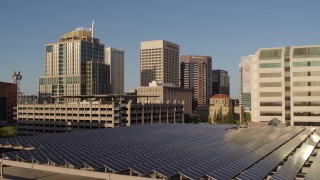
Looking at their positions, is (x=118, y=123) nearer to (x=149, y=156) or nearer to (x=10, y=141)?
(x=10, y=141)

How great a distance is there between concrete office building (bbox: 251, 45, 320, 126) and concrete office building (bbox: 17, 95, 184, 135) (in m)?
56.7

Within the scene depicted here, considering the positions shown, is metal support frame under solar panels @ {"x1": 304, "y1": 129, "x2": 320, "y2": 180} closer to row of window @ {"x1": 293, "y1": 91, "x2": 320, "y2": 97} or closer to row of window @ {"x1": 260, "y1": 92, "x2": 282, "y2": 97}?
row of window @ {"x1": 293, "y1": 91, "x2": 320, "y2": 97}

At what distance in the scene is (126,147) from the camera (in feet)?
169

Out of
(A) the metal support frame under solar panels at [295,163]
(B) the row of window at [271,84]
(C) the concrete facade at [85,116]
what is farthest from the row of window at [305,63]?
(A) the metal support frame under solar panels at [295,163]

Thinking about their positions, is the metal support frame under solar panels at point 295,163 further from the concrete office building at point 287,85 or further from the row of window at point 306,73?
the row of window at point 306,73

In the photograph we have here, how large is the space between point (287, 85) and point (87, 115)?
95.3 m

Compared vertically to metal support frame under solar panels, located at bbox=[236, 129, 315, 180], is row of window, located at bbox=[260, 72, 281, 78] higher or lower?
higher

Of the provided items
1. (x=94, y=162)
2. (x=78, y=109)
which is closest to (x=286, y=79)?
(x=78, y=109)

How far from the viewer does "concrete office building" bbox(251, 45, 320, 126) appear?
143 meters

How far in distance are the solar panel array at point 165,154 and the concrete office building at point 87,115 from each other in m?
104

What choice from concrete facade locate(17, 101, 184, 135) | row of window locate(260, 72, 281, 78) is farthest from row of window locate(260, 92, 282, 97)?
concrete facade locate(17, 101, 184, 135)

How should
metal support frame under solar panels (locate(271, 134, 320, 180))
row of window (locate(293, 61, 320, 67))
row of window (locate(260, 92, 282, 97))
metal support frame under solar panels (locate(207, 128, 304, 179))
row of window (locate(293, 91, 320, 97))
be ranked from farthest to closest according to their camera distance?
row of window (locate(260, 92, 282, 97)) < row of window (locate(293, 61, 320, 67)) < row of window (locate(293, 91, 320, 97)) < metal support frame under solar panels (locate(271, 134, 320, 180)) < metal support frame under solar panels (locate(207, 128, 304, 179))

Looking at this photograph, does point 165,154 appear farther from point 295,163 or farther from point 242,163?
point 295,163

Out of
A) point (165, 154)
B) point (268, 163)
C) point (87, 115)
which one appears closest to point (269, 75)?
point (87, 115)
